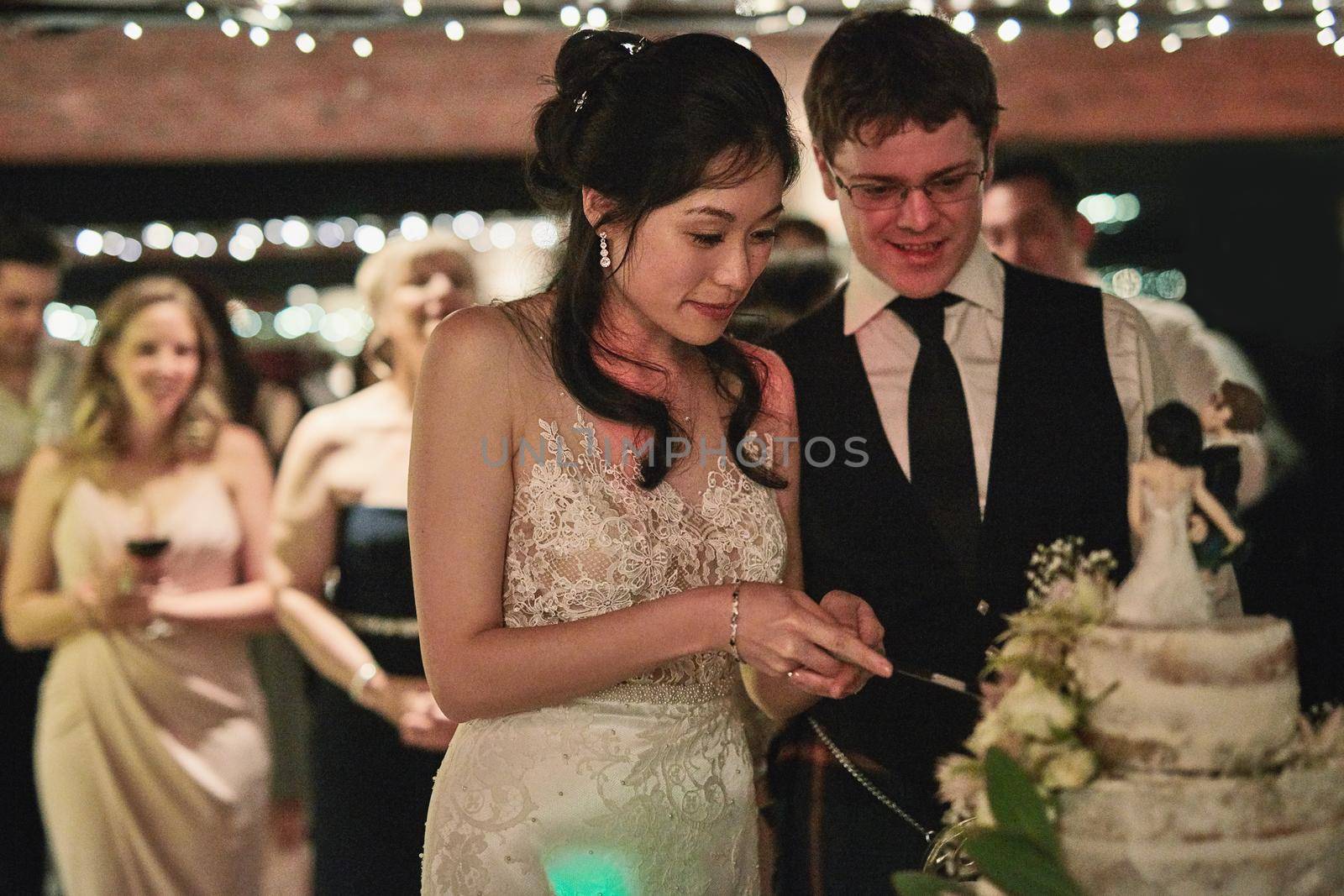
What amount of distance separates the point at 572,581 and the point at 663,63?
0.70m

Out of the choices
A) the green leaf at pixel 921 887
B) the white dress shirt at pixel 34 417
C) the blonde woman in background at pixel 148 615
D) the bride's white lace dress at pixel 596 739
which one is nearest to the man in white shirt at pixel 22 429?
the white dress shirt at pixel 34 417

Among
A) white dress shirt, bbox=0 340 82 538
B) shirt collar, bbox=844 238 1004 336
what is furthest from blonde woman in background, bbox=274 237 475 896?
shirt collar, bbox=844 238 1004 336

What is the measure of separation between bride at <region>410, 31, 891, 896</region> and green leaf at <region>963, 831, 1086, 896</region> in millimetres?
386

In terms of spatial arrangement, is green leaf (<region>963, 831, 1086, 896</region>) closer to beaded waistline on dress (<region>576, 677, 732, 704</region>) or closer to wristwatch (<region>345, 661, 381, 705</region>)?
beaded waistline on dress (<region>576, 677, 732, 704</region>)

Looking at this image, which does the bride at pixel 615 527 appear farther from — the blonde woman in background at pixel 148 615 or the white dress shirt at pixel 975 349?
the blonde woman in background at pixel 148 615

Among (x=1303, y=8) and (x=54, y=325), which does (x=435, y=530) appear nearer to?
(x=1303, y=8)

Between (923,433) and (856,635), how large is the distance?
0.51 m

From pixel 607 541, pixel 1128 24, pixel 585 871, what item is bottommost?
pixel 585 871

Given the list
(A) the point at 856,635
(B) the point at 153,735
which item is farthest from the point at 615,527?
(B) the point at 153,735

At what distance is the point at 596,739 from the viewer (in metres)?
1.96

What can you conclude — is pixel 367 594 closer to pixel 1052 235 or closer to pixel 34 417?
pixel 34 417

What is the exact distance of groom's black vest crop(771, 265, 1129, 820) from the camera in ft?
6.97

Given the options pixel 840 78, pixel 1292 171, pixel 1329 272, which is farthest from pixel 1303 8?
pixel 1329 272

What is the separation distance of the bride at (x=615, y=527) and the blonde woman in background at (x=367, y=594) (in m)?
1.47
